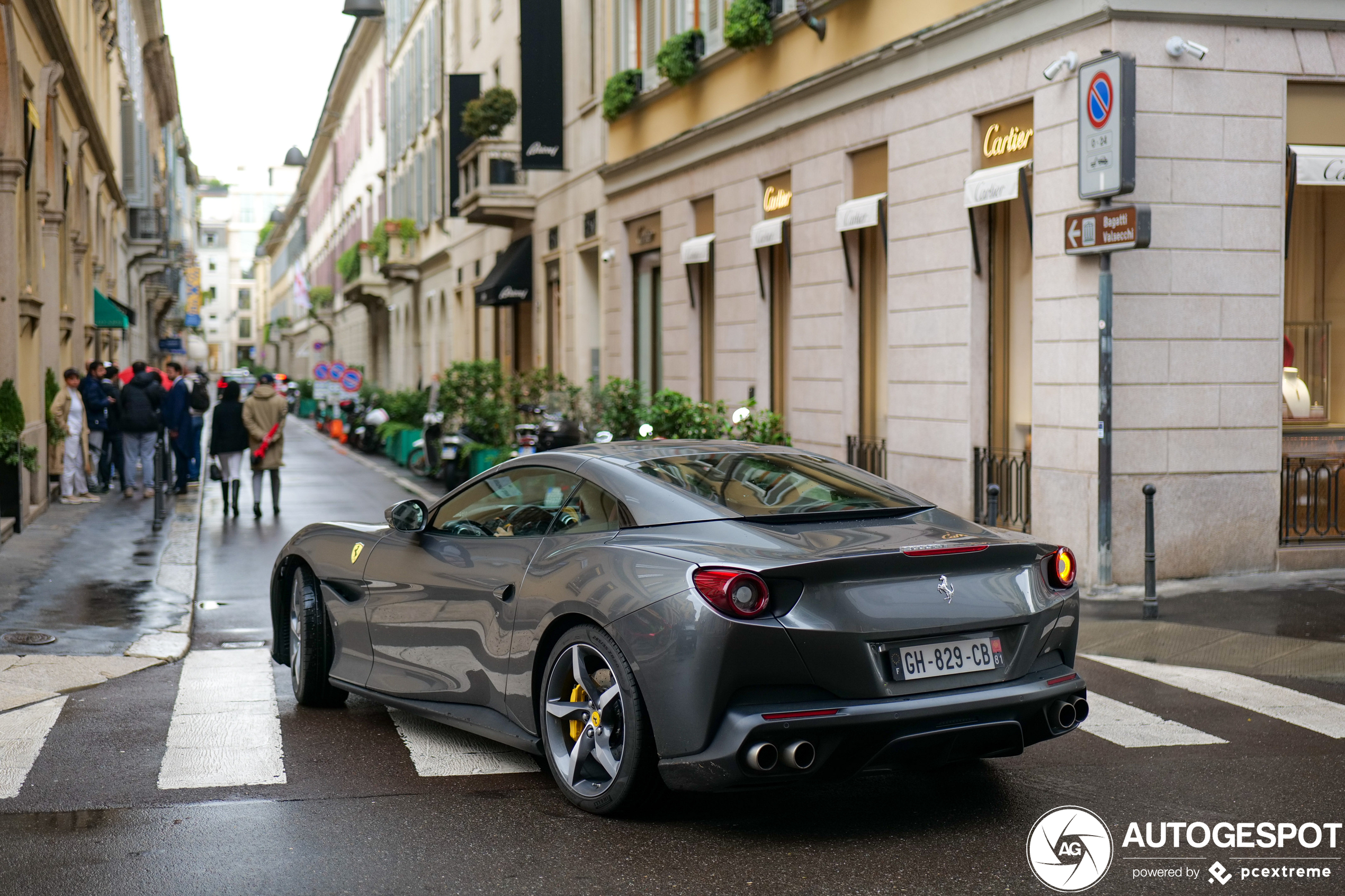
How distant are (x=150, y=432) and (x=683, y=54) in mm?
9136

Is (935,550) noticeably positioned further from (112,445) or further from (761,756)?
(112,445)

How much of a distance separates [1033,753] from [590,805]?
84.4 inches

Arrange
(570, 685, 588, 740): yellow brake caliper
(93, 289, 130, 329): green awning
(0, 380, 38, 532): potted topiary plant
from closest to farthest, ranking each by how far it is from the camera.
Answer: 1. (570, 685, 588, 740): yellow brake caliper
2. (0, 380, 38, 532): potted topiary plant
3. (93, 289, 130, 329): green awning

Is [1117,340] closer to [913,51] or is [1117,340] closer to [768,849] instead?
Result: [913,51]

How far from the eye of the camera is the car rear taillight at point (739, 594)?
4.80m

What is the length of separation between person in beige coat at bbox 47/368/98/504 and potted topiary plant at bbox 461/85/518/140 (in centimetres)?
1147

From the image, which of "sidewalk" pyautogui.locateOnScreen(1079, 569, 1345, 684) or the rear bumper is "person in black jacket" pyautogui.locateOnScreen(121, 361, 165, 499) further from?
the rear bumper

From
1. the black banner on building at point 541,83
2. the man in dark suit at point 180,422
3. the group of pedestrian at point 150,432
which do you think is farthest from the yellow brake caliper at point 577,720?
the black banner on building at point 541,83

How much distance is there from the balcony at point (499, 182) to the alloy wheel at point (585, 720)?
24.8 m

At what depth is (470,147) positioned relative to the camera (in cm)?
3030

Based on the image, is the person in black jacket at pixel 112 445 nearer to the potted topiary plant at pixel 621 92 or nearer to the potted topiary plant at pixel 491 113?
the potted topiary plant at pixel 621 92

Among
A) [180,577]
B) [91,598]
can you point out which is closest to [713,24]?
[180,577]

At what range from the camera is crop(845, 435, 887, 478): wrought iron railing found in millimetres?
15891

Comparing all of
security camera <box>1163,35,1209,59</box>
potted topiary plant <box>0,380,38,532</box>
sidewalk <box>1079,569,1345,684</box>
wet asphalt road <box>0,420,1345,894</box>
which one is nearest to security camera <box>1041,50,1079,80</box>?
security camera <box>1163,35,1209,59</box>
